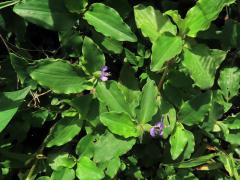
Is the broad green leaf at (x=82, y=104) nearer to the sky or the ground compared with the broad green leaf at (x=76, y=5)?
nearer to the ground

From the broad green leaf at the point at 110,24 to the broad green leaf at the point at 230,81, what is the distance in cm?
54

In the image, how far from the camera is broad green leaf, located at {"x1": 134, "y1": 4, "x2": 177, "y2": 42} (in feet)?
5.68

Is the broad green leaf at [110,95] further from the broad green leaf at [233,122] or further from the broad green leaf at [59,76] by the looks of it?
the broad green leaf at [233,122]

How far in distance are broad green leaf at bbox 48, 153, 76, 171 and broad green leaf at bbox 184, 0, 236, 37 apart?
0.70m

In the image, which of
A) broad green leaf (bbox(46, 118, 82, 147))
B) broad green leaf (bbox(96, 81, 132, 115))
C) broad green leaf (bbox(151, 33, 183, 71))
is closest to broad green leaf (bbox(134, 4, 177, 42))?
broad green leaf (bbox(151, 33, 183, 71))

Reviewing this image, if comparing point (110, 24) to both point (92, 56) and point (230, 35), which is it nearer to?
point (92, 56)

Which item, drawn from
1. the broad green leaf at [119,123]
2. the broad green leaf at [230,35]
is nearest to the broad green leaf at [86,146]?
the broad green leaf at [119,123]

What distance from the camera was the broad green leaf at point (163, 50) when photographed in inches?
62.2

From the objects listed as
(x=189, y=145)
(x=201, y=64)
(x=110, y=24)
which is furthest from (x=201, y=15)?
A: (x=189, y=145)

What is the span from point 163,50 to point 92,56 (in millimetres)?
294

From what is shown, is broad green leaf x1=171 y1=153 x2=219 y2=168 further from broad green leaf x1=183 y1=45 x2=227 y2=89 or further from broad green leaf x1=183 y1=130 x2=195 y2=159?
broad green leaf x1=183 y1=45 x2=227 y2=89

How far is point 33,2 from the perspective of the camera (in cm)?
164

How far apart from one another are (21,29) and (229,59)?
98 centimetres

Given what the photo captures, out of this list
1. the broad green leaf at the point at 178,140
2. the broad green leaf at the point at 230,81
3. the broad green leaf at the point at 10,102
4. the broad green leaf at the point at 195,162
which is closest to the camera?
the broad green leaf at the point at 10,102
